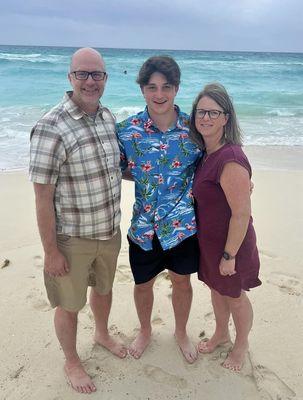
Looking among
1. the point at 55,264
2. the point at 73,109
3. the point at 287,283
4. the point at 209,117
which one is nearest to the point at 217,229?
the point at 209,117

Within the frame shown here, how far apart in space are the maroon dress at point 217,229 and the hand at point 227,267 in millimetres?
58

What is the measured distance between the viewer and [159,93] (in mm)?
2352

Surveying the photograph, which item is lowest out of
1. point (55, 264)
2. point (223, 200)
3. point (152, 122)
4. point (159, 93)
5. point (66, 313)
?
point (66, 313)

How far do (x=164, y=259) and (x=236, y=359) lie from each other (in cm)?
90

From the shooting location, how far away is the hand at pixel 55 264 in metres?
2.30

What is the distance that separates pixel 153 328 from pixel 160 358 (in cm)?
34

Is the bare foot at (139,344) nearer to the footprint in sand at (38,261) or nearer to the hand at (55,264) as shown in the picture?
the hand at (55,264)

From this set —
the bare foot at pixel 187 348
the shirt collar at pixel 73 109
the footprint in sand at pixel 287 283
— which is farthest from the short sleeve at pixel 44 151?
the footprint in sand at pixel 287 283

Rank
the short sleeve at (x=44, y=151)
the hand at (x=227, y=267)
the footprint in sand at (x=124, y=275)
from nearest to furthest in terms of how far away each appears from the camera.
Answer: the short sleeve at (x=44, y=151), the hand at (x=227, y=267), the footprint in sand at (x=124, y=275)

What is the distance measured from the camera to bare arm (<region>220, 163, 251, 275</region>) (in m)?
2.21

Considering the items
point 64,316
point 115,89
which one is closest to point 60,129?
point 64,316

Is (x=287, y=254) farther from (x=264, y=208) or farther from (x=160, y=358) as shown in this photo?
(x=160, y=358)

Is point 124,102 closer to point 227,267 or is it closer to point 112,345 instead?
point 112,345

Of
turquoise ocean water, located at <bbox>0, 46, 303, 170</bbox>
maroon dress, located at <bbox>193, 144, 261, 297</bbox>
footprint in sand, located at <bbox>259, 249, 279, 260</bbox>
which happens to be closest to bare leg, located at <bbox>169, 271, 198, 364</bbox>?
maroon dress, located at <bbox>193, 144, 261, 297</bbox>
